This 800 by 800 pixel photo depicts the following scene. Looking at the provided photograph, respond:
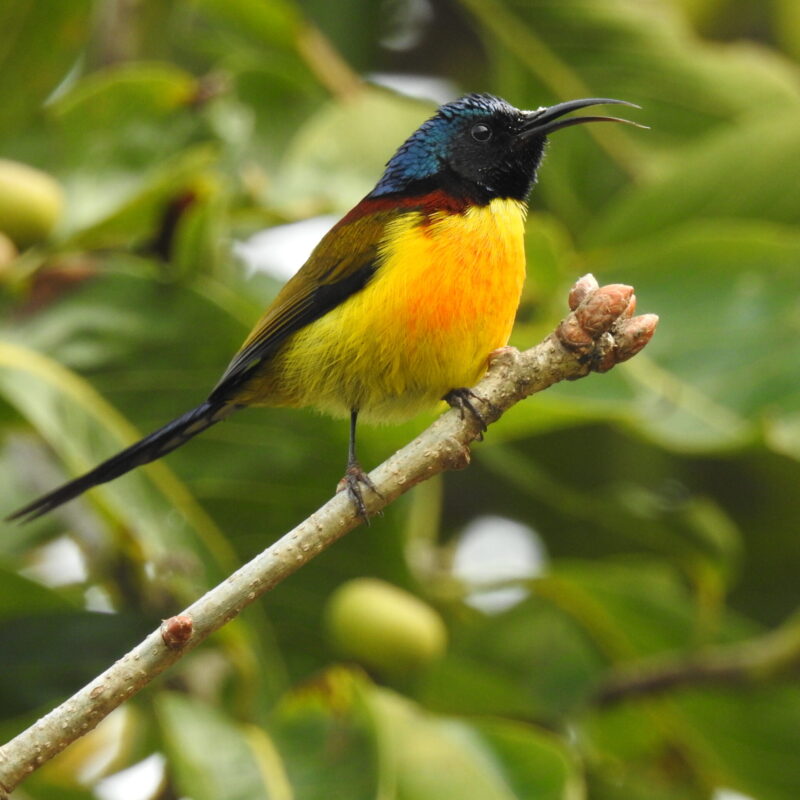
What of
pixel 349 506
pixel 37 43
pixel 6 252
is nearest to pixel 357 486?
pixel 349 506

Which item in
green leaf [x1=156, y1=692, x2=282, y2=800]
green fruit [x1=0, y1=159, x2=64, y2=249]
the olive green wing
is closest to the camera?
the olive green wing

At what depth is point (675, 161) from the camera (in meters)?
4.64

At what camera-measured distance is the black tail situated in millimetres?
2789

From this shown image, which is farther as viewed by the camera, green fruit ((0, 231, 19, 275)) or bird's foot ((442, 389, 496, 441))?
green fruit ((0, 231, 19, 275))

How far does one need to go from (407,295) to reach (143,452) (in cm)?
71

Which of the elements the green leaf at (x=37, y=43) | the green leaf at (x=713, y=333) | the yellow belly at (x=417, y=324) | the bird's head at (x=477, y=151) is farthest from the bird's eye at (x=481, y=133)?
the green leaf at (x=37, y=43)

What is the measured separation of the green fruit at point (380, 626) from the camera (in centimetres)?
345

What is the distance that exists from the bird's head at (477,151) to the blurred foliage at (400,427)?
0.49 meters

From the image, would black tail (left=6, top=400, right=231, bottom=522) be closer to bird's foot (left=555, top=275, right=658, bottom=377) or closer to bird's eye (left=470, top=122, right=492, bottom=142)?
bird's eye (left=470, top=122, right=492, bottom=142)

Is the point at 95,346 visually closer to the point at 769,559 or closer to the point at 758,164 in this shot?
the point at 758,164

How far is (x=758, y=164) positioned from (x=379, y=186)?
4.93 feet

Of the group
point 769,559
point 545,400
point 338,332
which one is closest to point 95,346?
point 338,332

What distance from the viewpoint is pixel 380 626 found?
11.3ft

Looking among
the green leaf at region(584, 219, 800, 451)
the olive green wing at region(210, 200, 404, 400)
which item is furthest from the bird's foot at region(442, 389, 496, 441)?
→ the green leaf at region(584, 219, 800, 451)
